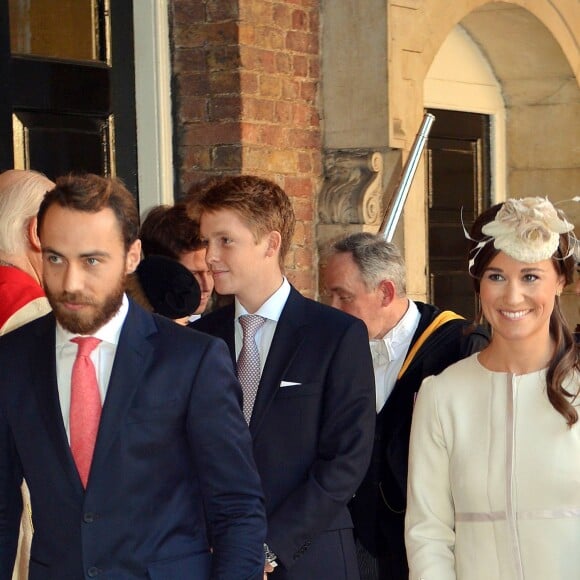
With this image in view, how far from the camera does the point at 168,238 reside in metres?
4.05

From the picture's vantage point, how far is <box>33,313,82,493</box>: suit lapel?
8.56 feet

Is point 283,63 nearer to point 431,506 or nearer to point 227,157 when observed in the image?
point 227,157

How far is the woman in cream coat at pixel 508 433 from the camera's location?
2934 millimetres

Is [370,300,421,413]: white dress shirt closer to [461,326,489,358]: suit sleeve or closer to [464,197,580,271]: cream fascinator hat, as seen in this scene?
[461,326,489,358]: suit sleeve

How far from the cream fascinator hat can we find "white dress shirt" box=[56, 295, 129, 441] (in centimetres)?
87

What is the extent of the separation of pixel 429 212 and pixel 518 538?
4.79 meters

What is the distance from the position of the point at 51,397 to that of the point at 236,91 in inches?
129

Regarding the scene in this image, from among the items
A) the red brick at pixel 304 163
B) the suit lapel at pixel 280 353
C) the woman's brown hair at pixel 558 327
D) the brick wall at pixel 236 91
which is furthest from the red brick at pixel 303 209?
the woman's brown hair at pixel 558 327

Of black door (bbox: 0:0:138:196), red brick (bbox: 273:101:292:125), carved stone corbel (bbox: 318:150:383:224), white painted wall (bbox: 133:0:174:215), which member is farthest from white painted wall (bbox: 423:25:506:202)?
black door (bbox: 0:0:138:196)

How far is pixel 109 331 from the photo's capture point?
2697 millimetres

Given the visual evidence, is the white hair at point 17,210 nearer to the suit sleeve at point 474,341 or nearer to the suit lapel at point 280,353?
the suit lapel at point 280,353

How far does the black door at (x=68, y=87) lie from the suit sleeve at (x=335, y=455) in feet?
7.29

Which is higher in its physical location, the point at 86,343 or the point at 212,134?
the point at 212,134

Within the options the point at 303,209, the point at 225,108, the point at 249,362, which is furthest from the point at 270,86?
the point at 249,362
